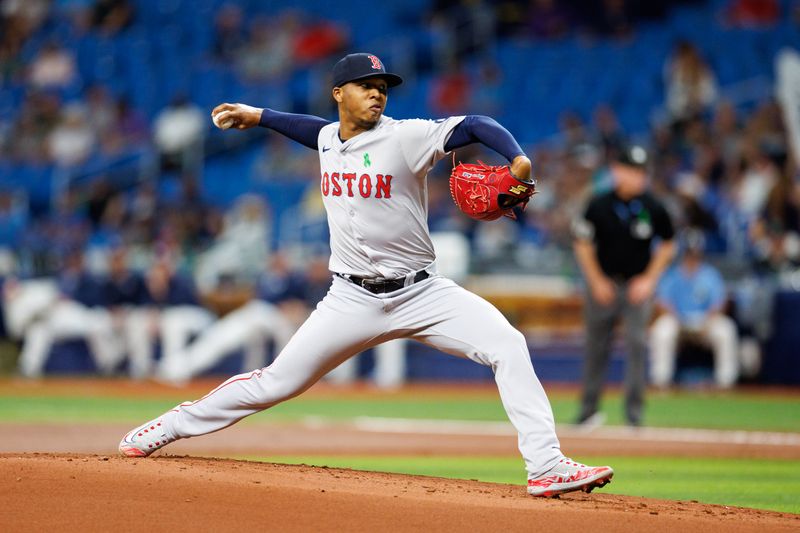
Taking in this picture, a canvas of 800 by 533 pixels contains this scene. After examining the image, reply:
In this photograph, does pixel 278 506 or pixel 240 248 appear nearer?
pixel 278 506

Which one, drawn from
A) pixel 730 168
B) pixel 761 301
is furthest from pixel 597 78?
pixel 761 301

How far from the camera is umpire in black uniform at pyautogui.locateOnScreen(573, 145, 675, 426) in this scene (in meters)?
10.3

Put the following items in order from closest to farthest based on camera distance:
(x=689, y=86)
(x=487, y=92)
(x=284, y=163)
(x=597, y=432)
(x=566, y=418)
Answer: (x=597, y=432), (x=566, y=418), (x=689, y=86), (x=487, y=92), (x=284, y=163)

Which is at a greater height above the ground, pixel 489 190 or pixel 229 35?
pixel 229 35

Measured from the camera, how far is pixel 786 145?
15688 mm

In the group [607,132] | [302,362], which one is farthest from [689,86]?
[302,362]

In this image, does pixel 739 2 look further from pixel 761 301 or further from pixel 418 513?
pixel 418 513

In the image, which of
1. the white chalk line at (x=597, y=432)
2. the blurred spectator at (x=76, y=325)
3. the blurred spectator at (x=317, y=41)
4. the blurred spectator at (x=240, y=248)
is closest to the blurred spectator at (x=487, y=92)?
the blurred spectator at (x=317, y=41)

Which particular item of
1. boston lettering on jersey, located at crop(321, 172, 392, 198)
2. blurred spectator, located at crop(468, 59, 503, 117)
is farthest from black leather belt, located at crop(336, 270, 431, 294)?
blurred spectator, located at crop(468, 59, 503, 117)

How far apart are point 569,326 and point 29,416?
763 centimetres

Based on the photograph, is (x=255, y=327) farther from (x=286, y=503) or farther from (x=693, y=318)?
(x=286, y=503)

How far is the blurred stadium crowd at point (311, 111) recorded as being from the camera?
52.9 feet

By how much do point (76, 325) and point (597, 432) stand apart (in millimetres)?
9858

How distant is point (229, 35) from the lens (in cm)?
2209
